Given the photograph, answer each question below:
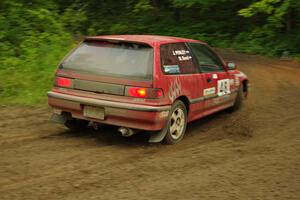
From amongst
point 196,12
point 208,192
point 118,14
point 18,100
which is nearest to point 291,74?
point 18,100

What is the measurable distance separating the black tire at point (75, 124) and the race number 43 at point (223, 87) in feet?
7.65

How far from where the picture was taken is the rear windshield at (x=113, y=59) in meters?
6.35

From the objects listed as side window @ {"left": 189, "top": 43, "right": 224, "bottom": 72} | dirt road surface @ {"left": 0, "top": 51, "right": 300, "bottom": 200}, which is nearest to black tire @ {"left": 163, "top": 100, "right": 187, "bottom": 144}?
dirt road surface @ {"left": 0, "top": 51, "right": 300, "bottom": 200}

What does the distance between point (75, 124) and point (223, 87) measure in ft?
8.61

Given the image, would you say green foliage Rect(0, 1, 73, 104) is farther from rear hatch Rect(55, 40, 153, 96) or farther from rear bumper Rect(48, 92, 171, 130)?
rear bumper Rect(48, 92, 171, 130)

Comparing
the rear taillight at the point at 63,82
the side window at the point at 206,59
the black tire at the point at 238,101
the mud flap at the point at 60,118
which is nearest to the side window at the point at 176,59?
the side window at the point at 206,59

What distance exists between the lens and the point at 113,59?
21.4 ft

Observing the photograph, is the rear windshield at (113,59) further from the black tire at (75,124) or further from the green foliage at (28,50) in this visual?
the green foliage at (28,50)

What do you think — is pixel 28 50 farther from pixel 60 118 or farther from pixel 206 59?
pixel 206 59

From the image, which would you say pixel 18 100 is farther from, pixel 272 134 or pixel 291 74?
pixel 291 74

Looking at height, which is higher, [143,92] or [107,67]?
[107,67]

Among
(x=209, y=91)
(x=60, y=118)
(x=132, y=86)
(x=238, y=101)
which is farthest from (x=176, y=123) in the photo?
(x=238, y=101)

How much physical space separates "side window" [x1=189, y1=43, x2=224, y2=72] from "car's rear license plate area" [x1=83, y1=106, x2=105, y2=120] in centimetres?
191

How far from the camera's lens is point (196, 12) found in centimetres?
2588
